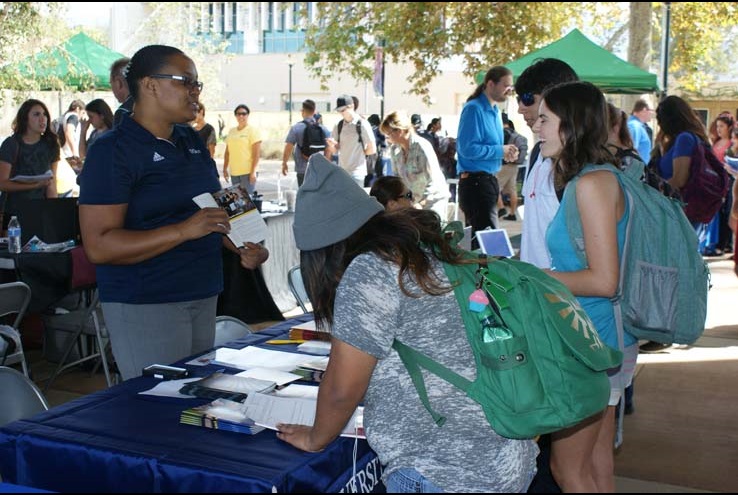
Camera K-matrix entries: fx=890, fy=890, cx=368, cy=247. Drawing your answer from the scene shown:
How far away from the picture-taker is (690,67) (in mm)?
21328

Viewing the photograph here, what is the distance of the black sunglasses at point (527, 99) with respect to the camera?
11.0 feet

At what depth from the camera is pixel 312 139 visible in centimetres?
1131

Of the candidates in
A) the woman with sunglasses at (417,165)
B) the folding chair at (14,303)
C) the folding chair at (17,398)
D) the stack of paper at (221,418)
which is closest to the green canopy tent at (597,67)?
the woman with sunglasses at (417,165)

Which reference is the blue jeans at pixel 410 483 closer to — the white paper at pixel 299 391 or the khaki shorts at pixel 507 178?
the white paper at pixel 299 391

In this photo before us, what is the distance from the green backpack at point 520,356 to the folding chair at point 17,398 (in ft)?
4.61

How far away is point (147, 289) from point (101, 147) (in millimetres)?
465

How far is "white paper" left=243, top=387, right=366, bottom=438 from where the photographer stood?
7.41 ft

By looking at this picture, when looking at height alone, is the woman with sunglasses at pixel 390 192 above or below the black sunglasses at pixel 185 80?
below

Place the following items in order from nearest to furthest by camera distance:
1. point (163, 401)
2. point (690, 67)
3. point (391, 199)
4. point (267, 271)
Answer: point (163, 401)
point (391, 199)
point (267, 271)
point (690, 67)

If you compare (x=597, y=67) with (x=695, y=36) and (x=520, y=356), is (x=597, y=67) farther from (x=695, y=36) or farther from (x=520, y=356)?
(x=695, y=36)

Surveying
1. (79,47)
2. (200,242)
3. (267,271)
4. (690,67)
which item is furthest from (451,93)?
(200,242)

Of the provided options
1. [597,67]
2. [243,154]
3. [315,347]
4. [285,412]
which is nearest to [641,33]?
[597,67]

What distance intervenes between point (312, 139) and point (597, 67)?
11.8 feet

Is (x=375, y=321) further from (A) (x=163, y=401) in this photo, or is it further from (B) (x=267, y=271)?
(B) (x=267, y=271)
